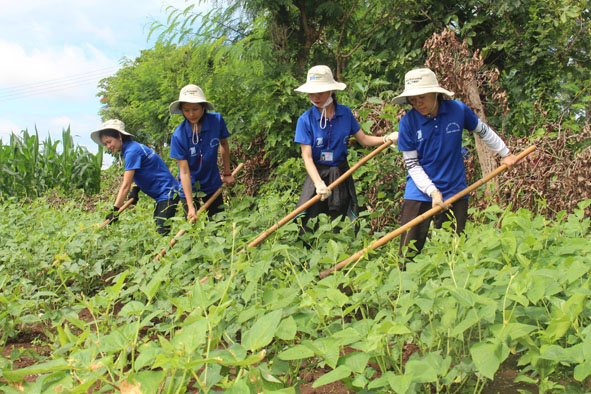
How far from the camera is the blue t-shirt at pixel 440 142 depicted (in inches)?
120

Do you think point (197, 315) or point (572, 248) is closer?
point (197, 315)

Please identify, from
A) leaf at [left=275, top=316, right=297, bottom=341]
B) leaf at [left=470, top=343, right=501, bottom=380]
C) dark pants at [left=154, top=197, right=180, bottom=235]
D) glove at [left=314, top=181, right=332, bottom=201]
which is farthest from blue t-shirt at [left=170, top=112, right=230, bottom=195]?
leaf at [left=470, top=343, right=501, bottom=380]

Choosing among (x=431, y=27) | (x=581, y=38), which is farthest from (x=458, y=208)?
(x=581, y=38)

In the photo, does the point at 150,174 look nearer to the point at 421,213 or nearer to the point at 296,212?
the point at 296,212

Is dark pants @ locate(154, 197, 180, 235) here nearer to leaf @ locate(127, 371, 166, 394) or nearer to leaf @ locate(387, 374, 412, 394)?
leaf @ locate(127, 371, 166, 394)

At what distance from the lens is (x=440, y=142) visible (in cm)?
305

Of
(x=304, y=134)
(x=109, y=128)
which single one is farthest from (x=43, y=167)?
(x=304, y=134)

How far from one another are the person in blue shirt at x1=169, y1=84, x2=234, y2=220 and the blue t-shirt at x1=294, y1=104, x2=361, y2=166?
0.86 meters

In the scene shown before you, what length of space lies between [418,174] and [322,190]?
629mm

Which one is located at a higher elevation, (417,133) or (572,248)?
(417,133)

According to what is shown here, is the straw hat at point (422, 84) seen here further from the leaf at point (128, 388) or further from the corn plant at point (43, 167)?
the corn plant at point (43, 167)

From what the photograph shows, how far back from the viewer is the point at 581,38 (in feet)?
19.5

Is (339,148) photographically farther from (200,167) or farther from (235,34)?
(235,34)

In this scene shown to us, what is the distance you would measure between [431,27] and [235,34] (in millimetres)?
2499
